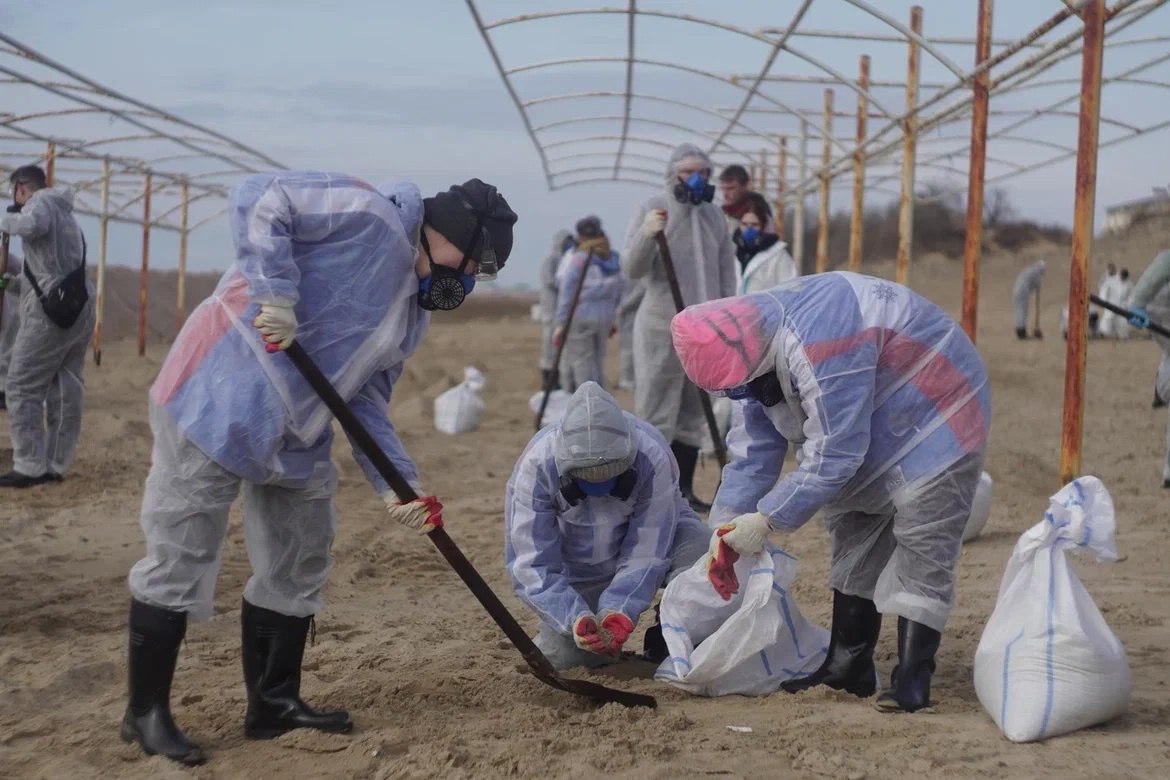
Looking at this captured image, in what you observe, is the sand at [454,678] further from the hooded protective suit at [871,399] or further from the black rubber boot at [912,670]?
the hooded protective suit at [871,399]

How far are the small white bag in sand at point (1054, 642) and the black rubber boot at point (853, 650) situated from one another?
0.43m

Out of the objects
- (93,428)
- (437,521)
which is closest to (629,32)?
(93,428)

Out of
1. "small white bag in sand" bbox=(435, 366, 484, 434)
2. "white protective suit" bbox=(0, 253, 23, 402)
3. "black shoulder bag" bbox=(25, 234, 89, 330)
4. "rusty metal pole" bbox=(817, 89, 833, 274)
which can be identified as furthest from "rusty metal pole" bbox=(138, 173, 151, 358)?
"black shoulder bag" bbox=(25, 234, 89, 330)

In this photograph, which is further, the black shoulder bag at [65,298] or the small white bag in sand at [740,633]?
the black shoulder bag at [65,298]

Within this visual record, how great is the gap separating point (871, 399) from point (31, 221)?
18.6ft

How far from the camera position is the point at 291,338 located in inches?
125

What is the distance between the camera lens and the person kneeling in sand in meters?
3.98

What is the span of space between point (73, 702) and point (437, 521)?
1275 mm

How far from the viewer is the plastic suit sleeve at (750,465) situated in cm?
391

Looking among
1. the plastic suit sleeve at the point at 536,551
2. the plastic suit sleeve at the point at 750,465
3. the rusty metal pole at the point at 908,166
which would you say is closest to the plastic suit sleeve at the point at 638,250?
the rusty metal pole at the point at 908,166

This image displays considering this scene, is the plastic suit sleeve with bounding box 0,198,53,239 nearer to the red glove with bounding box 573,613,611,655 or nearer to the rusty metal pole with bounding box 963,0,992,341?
the red glove with bounding box 573,613,611,655

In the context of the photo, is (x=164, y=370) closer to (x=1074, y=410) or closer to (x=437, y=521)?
(x=437, y=521)

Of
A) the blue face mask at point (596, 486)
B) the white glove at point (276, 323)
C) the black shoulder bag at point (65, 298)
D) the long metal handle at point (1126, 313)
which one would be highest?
the long metal handle at point (1126, 313)

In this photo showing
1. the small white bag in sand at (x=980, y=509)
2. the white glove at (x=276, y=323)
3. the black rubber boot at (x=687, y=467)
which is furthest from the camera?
the black rubber boot at (x=687, y=467)
